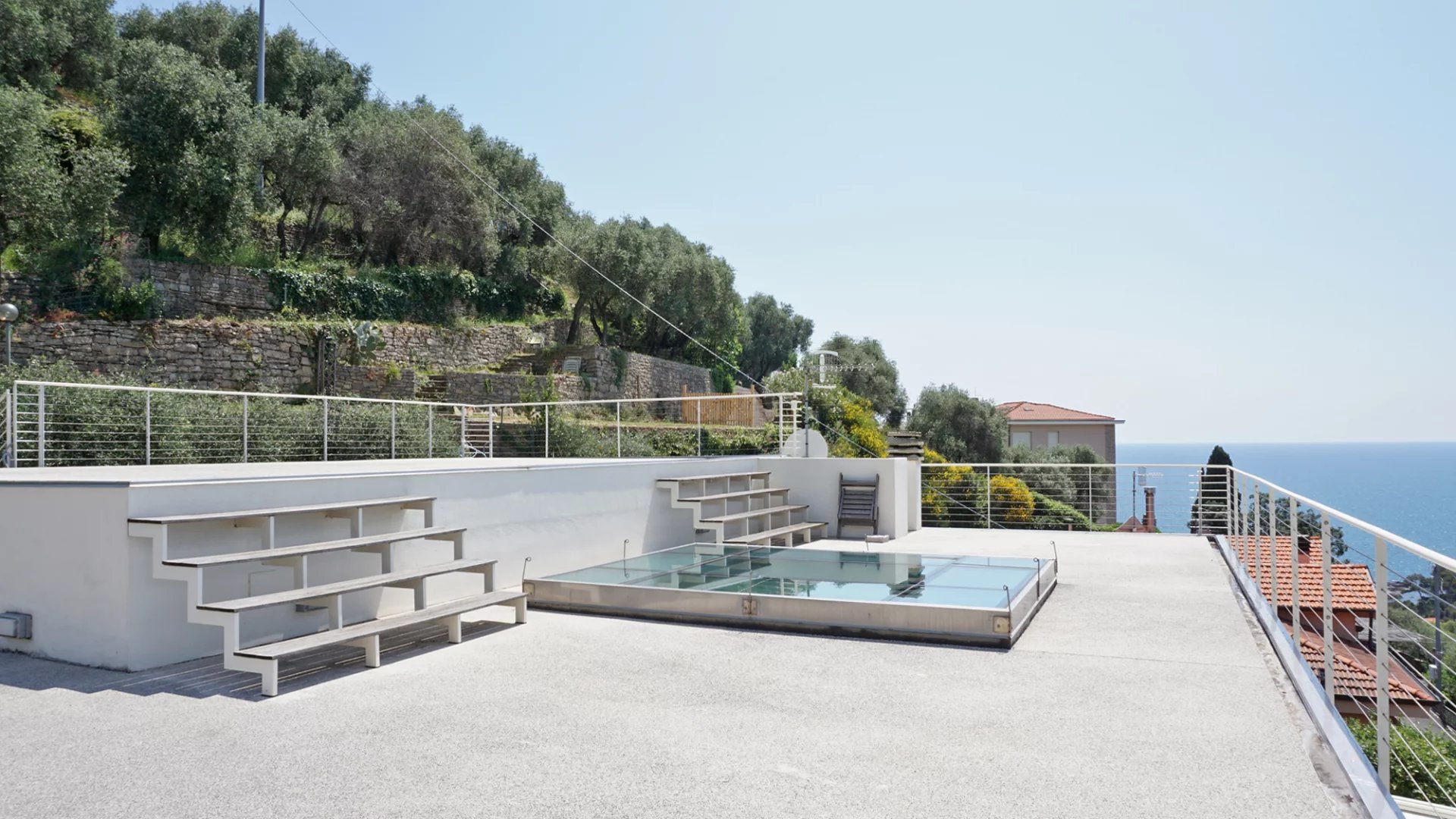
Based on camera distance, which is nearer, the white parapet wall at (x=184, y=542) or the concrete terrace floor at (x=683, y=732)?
the concrete terrace floor at (x=683, y=732)

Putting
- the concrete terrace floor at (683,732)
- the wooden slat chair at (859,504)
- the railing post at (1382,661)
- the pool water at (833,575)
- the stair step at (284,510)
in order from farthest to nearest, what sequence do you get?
the wooden slat chair at (859,504) < the pool water at (833,575) < the stair step at (284,510) < the concrete terrace floor at (683,732) < the railing post at (1382,661)

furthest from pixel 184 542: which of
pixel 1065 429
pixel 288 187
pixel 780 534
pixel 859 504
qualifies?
pixel 1065 429

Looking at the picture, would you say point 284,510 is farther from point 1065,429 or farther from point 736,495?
point 1065,429

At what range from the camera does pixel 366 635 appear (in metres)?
Answer: 4.49

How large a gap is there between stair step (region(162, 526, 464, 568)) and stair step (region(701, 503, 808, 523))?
3.55 meters

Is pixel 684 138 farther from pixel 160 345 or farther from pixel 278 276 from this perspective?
pixel 160 345

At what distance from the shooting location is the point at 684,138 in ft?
62.4

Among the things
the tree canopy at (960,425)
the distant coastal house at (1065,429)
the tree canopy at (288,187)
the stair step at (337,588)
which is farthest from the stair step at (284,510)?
the distant coastal house at (1065,429)

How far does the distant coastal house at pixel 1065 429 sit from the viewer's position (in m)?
44.5

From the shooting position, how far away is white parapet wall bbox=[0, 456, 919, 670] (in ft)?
14.4

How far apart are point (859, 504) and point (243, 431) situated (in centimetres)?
661

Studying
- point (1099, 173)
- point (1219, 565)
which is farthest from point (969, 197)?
point (1219, 565)

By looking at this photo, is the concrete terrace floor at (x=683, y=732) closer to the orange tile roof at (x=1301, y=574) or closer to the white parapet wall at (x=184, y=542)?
the white parapet wall at (x=184, y=542)

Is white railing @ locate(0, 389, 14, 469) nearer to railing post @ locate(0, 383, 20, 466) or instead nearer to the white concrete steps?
railing post @ locate(0, 383, 20, 466)
